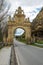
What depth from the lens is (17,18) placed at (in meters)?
89.9

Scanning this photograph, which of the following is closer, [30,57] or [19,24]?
[30,57]

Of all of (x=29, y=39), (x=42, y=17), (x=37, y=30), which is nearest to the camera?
(x=29, y=39)

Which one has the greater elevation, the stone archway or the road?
the stone archway

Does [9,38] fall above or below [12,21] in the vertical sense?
below

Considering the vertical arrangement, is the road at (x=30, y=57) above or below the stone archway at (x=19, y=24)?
below

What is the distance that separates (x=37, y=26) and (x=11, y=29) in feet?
49.1

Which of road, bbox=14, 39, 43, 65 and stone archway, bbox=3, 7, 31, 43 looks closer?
road, bbox=14, 39, 43, 65

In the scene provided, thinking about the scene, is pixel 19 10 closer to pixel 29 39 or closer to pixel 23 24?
pixel 23 24

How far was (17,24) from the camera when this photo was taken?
86688mm

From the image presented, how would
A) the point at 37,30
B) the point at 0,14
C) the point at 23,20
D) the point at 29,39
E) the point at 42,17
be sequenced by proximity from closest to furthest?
the point at 0,14
the point at 29,39
the point at 23,20
the point at 37,30
the point at 42,17

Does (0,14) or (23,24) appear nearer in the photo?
(0,14)

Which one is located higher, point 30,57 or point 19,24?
point 19,24

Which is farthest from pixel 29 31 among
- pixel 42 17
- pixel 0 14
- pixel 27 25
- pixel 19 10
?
pixel 0 14

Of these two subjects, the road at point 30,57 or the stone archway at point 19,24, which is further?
the stone archway at point 19,24
